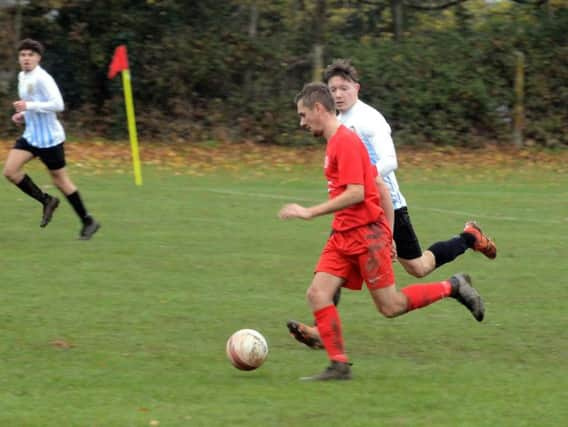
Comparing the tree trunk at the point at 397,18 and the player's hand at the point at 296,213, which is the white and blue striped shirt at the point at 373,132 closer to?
the player's hand at the point at 296,213

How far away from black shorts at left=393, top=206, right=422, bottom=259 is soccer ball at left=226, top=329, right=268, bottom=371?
5.88 feet

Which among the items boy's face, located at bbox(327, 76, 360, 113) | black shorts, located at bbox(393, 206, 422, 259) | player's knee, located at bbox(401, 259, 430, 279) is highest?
boy's face, located at bbox(327, 76, 360, 113)

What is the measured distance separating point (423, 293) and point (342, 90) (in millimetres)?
1441

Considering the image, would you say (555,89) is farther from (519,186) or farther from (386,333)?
(386,333)

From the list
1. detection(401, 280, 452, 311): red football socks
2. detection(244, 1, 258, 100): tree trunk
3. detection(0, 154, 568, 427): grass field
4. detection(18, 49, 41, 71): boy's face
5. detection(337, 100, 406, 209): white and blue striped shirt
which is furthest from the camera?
detection(244, 1, 258, 100): tree trunk

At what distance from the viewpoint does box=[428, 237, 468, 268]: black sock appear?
8.77 meters

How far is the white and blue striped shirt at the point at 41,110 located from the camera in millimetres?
11977

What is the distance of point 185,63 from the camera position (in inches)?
969

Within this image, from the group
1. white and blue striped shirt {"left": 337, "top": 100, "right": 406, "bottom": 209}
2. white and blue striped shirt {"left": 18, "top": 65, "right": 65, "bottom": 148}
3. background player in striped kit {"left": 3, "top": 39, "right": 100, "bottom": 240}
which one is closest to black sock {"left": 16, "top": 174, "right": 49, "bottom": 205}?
background player in striped kit {"left": 3, "top": 39, "right": 100, "bottom": 240}

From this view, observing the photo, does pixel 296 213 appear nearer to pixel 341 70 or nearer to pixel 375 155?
pixel 341 70

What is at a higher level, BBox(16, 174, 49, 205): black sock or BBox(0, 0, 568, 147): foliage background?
BBox(16, 174, 49, 205): black sock

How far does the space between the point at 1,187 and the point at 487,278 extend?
864cm

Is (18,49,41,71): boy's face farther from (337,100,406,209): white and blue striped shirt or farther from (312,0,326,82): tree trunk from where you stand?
(312,0,326,82): tree trunk

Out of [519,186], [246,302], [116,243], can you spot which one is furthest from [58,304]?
[519,186]
